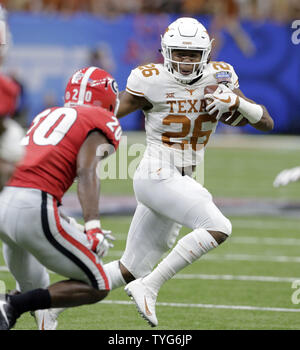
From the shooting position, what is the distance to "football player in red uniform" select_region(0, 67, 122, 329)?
4.07 metres

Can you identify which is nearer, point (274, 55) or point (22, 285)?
point (22, 285)

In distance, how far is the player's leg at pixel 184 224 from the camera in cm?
497

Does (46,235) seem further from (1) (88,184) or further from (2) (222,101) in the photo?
(2) (222,101)

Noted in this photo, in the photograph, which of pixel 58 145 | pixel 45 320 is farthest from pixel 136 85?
pixel 45 320

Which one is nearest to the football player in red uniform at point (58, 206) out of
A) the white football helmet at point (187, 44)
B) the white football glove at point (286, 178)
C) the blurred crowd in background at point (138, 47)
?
the white football helmet at point (187, 44)

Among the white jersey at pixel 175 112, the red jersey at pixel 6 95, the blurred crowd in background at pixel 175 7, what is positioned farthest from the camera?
the blurred crowd in background at pixel 175 7

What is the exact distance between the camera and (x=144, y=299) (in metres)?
4.96

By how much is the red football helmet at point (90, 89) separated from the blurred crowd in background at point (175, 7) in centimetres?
1499

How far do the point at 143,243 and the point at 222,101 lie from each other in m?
0.99

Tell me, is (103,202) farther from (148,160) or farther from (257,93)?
(257,93)

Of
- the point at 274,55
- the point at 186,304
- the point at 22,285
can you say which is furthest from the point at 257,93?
the point at 22,285

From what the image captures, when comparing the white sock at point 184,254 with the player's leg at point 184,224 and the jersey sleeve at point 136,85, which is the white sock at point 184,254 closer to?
the player's leg at point 184,224

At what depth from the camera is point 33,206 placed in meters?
4.06
